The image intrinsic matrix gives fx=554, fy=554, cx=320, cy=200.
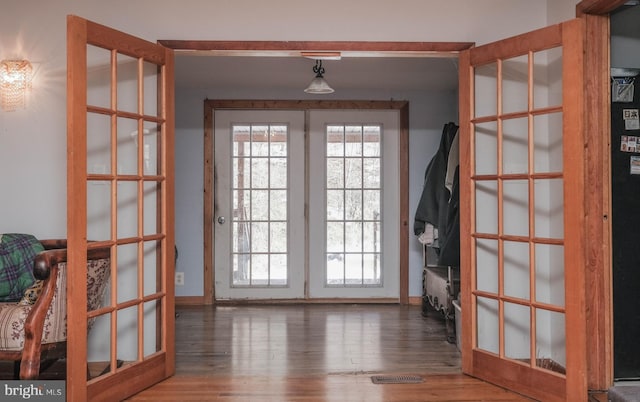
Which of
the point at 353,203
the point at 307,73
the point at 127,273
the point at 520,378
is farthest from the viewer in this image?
the point at 353,203

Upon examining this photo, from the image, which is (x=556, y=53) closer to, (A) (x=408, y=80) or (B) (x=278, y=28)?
(B) (x=278, y=28)

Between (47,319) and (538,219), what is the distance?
274 cm

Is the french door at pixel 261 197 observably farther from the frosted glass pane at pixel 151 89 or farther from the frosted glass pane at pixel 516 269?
the frosted glass pane at pixel 516 269

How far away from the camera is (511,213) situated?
132 inches

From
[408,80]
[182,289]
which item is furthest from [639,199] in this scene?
[182,289]

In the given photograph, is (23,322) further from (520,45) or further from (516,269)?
(520,45)

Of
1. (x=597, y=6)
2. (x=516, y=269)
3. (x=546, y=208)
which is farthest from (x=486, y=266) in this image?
(x=597, y=6)

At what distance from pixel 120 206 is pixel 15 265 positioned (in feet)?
2.17

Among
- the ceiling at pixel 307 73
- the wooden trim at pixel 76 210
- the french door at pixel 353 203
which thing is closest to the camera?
the wooden trim at pixel 76 210

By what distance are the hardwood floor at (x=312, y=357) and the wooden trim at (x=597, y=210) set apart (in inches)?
19.8

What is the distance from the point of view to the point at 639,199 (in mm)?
3170

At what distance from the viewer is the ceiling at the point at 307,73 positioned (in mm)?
4797

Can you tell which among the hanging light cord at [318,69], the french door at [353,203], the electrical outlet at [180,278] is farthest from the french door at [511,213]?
the electrical outlet at [180,278]

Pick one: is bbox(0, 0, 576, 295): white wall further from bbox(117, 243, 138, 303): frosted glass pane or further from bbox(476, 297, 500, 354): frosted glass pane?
bbox(476, 297, 500, 354): frosted glass pane
